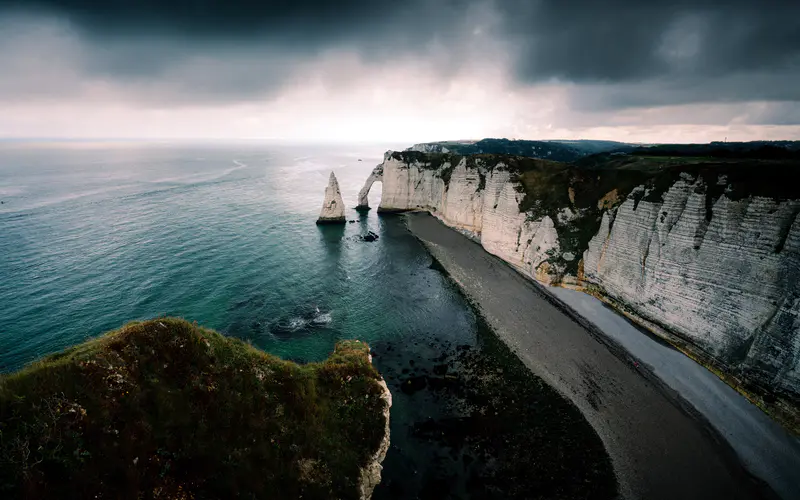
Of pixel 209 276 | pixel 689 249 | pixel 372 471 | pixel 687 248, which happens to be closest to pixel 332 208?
pixel 209 276

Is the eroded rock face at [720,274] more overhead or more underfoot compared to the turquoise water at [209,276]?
more overhead

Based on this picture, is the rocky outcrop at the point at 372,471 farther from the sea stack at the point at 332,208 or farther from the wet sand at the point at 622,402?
the sea stack at the point at 332,208

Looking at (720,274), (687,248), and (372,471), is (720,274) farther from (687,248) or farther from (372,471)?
(372,471)

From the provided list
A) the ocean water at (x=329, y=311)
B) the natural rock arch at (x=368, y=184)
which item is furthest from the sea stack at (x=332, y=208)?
the natural rock arch at (x=368, y=184)

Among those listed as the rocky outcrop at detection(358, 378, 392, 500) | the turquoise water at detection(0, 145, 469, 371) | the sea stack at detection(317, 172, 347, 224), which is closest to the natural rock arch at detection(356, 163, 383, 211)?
the turquoise water at detection(0, 145, 469, 371)

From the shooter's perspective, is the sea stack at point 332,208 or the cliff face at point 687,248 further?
the sea stack at point 332,208

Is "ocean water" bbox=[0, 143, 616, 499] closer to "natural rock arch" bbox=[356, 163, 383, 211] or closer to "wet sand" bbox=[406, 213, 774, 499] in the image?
"wet sand" bbox=[406, 213, 774, 499]
